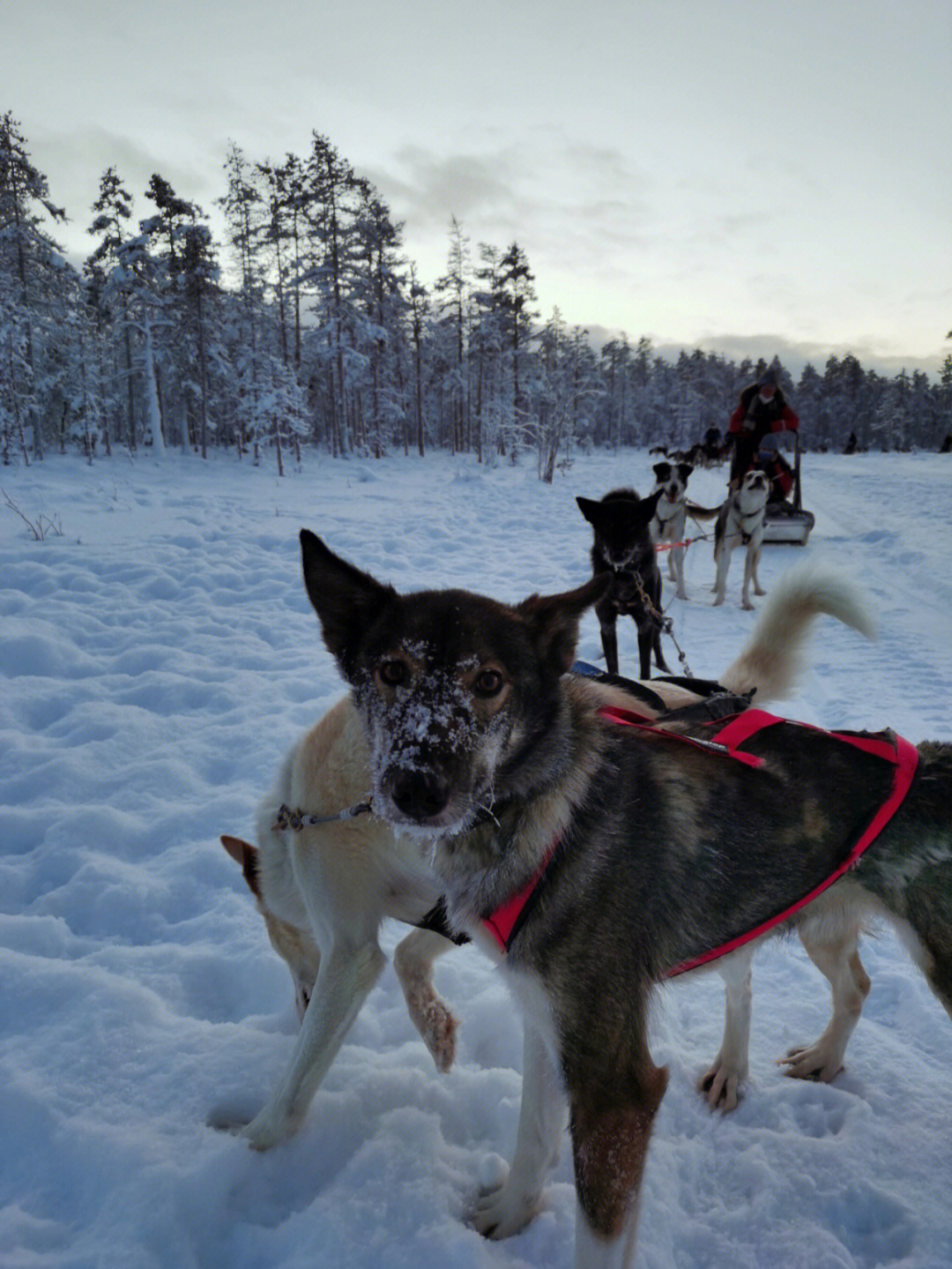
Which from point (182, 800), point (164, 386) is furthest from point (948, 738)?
point (164, 386)

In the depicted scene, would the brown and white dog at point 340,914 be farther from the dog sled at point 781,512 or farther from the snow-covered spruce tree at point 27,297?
the snow-covered spruce tree at point 27,297

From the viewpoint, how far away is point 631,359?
86312 millimetres

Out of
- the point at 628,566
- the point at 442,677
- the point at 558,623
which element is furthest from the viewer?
the point at 628,566

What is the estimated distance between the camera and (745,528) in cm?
1024

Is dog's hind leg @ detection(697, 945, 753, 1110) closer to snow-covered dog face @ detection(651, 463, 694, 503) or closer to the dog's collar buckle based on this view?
the dog's collar buckle

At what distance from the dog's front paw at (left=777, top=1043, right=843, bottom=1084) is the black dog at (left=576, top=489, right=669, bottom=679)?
13.3 feet

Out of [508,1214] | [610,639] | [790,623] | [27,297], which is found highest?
[27,297]

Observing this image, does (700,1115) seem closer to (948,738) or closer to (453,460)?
(948,738)

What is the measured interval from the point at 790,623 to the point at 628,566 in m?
3.65

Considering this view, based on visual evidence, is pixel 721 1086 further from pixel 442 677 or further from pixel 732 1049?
pixel 442 677

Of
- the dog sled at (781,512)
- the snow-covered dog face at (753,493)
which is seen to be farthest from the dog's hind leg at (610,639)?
the dog sled at (781,512)

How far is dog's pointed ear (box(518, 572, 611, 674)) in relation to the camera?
6.11 ft

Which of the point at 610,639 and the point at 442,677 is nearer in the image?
the point at 442,677

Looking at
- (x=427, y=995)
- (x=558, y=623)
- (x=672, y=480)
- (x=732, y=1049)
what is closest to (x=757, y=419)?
(x=672, y=480)
